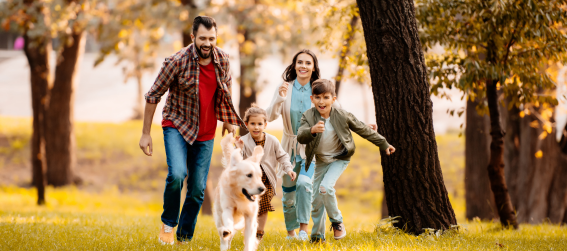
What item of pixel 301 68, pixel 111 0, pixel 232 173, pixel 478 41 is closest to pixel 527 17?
pixel 478 41

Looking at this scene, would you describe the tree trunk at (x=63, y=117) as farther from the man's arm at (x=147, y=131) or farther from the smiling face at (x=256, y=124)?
the smiling face at (x=256, y=124)

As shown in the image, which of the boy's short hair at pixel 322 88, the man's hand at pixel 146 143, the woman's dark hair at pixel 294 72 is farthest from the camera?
the woman's dark hair at pixel 294 72

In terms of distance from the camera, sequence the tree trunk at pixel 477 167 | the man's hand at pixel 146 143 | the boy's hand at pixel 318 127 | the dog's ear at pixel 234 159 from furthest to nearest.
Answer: the tree trunk at pixel 477 167, the man's hand at pixel 146 143, the boy's hand at pixel 318 127, the dog's ear at pixel 234 159

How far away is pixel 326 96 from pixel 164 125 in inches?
61.4

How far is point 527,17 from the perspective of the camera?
5.54 metres

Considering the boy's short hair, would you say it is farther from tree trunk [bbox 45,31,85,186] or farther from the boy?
tree trunk [bbox 45,31,85,186]

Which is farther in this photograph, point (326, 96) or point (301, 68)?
point (301, 68)

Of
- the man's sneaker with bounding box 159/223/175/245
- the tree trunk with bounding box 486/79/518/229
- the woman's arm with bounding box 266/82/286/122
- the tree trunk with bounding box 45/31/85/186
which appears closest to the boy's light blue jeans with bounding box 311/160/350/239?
the woman's arm with bounding box 266/82/286/122

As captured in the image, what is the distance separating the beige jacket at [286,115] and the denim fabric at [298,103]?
0.12 ft

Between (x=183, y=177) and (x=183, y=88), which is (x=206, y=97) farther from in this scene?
(x=183, y=177)

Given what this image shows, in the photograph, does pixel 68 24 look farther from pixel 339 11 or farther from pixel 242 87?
pixel 339 11

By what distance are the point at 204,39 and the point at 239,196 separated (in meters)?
1.54

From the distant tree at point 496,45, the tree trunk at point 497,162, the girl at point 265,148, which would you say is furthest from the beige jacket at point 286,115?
the tree trunk at point 497,162

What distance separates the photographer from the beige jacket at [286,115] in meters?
5.11
